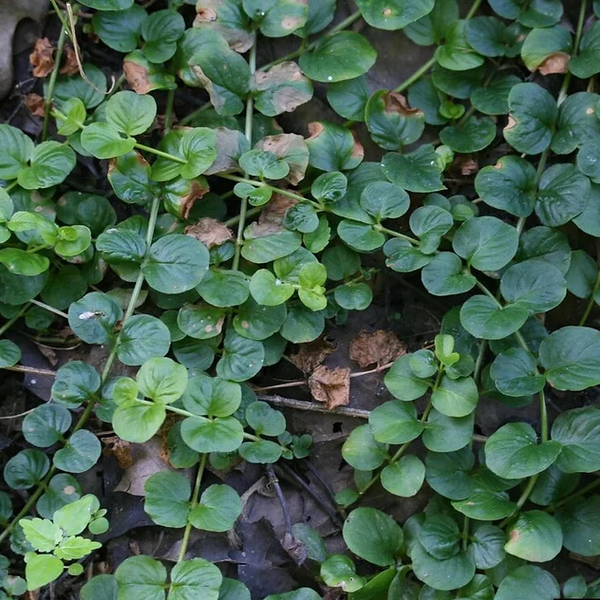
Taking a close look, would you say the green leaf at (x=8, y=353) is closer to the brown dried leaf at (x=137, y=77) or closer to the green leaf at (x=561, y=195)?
the brown dried leaf at (x=137, y=77)

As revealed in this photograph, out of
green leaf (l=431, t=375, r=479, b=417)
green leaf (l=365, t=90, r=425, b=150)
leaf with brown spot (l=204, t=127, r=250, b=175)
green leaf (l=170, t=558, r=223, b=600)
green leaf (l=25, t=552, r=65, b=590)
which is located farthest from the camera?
green leaf (l=365, t=90, r=425, b=150)

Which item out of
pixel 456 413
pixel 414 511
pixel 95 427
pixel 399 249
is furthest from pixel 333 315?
pixel 95 427

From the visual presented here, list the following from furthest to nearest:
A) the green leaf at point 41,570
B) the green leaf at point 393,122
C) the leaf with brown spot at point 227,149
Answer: the green leaf at point 393,122 < the leaf with brown spot at point 227,149 < the green leaf at point 41,570

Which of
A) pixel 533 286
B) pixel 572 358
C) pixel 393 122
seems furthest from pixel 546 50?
pixel 572 358

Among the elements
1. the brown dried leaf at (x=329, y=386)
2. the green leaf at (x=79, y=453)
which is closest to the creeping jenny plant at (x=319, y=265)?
the green leaf at (x=79, y=453)

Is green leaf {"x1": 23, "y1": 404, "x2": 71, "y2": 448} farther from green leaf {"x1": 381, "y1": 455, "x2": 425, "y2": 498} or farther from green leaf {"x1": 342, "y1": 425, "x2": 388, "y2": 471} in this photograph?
green leaf {"x1": 381, "y1": 455, "x2": 425, "y2": 498}

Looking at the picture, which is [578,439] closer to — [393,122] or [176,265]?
[393,122]

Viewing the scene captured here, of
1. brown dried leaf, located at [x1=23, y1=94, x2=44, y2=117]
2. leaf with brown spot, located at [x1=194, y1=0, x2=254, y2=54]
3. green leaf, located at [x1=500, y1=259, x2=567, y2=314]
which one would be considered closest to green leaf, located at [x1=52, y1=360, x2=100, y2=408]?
brown dried leaf, located at [x1=23, y1=94, x2=44, y2=117]
